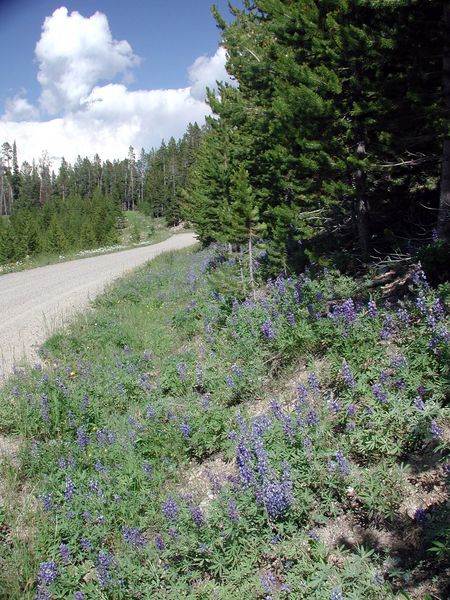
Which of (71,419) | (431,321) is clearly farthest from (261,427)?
(71,419)

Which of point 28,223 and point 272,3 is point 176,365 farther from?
point 28,223

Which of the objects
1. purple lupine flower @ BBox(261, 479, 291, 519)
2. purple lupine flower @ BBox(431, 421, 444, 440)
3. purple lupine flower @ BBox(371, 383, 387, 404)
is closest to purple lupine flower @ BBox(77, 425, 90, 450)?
purple lupine flower @ BBox(261, 479, 291, 519)

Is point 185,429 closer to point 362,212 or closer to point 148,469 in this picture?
point 148,469

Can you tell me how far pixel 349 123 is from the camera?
28.1ft

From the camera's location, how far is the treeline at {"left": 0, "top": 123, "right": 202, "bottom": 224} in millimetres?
100700

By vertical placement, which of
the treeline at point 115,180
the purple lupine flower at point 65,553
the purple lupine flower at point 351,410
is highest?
the treeline at point 115,180

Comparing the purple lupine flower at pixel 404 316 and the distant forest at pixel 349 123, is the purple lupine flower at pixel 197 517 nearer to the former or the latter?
the purple lupine flower at pixel 404 316

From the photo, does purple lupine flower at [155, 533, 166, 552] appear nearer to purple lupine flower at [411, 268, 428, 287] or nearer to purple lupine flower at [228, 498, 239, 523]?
purple lupine flower at [228, 498, 239, 523]

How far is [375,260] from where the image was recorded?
961 centimetres

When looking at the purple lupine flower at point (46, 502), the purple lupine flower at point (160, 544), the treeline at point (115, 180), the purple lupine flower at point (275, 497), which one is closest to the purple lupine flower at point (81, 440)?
the purple lupine flower at point (46, 502)

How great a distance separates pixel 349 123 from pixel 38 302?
12.6 m

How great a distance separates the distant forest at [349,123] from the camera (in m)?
7.48

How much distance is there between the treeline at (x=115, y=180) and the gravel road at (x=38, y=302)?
197 ft

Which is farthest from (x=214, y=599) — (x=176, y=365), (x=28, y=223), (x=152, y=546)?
(x=28, y=223)
